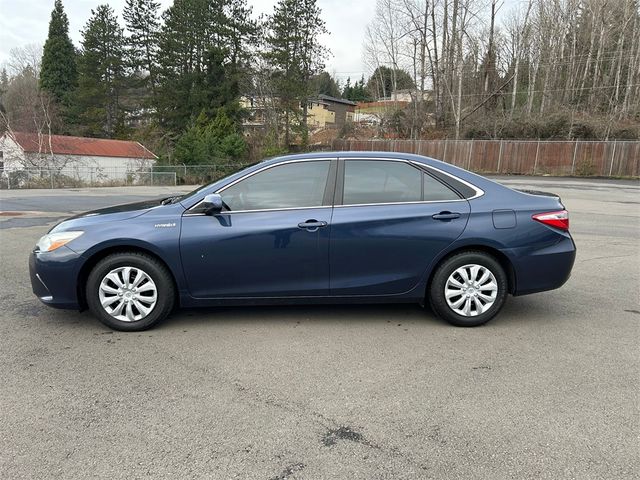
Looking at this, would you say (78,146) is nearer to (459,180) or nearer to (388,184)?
(388,184)

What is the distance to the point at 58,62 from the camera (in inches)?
2156

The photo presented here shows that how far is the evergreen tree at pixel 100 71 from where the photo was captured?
50.6 metres

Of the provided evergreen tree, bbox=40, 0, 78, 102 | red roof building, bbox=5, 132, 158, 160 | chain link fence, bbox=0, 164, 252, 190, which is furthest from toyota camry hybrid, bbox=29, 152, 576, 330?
evergreen tree, bbox=40, 0, 78, 102

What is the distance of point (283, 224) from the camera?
4230 mm

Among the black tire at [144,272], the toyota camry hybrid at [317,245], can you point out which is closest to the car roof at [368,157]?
the toyota camry hybrid at [317,245]

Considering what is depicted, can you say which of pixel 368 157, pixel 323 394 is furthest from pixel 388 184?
pixel 323 394

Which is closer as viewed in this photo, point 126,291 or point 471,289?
point 126,291

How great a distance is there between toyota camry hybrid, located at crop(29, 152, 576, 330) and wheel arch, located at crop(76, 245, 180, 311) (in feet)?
0.03

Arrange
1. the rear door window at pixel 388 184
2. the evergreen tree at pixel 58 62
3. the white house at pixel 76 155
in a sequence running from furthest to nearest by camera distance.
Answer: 1. the evergreen tree at pixel 58 62
2. the white house at pixel 76 155
3. the rear door window at pixel 388 184

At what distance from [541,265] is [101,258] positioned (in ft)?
13.3

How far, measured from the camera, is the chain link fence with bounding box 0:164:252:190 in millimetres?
28469

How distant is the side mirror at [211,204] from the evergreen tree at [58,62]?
58078mm

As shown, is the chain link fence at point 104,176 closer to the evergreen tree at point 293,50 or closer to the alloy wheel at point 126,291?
the evergreen tree at point 293,50

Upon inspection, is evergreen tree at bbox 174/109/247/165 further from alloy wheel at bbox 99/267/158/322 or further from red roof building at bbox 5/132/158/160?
alloy wheel at bbox 99/267/158/322
